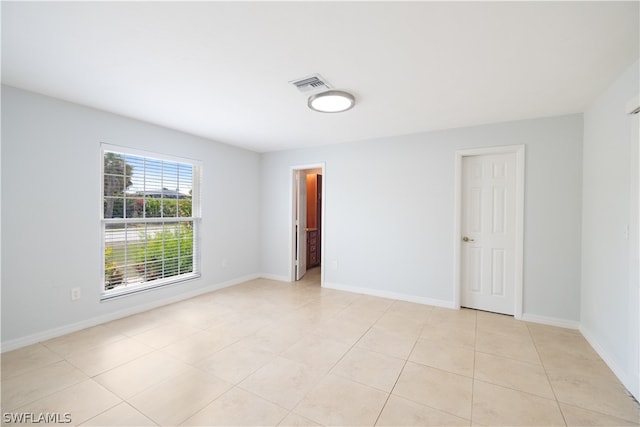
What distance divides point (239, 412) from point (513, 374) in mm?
2133

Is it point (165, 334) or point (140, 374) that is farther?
point (165, 334)

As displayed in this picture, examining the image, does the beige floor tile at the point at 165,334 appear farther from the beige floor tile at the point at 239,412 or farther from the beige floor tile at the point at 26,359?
the beige floor tile at the point at 239,412

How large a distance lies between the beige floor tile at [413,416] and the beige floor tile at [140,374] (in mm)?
1630

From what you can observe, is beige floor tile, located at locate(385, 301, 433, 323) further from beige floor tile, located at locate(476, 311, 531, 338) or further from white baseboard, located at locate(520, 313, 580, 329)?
white baseboard, located at locate(520, 313, 580, 329)

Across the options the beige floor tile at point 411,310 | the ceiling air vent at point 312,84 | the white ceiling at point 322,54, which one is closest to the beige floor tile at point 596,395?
the beige floor tile at point 411,310

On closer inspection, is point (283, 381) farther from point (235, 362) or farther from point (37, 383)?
point (37, 383)

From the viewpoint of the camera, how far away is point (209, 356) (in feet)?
7.92

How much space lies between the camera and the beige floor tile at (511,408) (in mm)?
1673

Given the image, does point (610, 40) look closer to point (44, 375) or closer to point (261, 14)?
point (261, 14)

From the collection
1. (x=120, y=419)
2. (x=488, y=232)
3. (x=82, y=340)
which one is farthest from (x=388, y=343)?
(x=82, y=340)

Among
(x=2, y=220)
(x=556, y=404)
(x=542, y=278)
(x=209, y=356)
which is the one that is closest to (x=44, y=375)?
(x=209, y=356)

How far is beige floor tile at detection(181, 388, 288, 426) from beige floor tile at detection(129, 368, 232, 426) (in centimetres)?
7

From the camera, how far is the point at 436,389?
77.8 inches

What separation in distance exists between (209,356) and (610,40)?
3819 millimetres
